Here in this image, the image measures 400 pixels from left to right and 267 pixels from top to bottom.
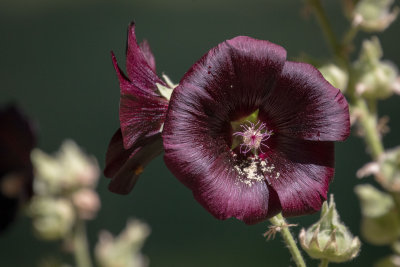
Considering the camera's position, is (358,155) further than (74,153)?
Yes

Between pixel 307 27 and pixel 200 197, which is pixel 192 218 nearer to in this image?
pixel 307 27

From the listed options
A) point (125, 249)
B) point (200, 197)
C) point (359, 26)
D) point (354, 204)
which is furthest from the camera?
point (354, 204)

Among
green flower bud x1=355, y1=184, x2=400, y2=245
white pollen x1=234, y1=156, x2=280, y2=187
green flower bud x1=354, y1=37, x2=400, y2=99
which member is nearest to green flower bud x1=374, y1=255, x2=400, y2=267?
green flower bud x1=355, y1=184, x2=400, y2=245

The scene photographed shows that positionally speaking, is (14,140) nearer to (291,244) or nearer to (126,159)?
(126,159)

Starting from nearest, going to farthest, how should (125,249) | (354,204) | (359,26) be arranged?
(359,26) < (125,249) < (354,204)

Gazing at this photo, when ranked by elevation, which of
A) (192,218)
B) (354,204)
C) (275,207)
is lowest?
(192,218)


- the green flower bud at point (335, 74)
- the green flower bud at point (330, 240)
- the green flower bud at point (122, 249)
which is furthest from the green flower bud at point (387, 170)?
the green flower bud at point (122, 249)

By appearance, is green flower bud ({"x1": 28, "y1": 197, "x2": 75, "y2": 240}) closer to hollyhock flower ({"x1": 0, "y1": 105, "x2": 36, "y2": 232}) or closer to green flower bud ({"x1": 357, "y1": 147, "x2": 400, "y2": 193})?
hollyhock flower ({"x1": 0, "y1": 105, "x2": 36, "y2": 232})

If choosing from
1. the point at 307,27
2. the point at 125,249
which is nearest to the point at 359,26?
the point at 125,249
